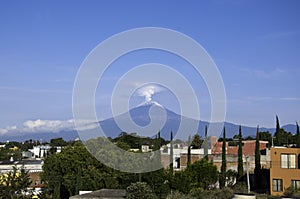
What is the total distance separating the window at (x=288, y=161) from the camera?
75.6 ft

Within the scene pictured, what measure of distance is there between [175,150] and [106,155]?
11.0 metres

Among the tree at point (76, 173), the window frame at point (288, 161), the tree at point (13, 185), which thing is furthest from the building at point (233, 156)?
the tree at point (13, 185)

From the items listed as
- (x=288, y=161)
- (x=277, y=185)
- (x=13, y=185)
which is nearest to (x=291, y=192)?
(x=277, y=185)

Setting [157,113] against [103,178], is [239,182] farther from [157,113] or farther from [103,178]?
[157,113]

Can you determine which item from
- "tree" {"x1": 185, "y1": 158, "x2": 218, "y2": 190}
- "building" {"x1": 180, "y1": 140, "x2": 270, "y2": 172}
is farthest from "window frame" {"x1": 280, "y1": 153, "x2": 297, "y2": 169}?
"building" {"x1": 180, "y1": 140, "x2": 270, "y2": 172}

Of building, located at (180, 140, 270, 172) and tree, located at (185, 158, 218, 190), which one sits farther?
building, located at (180, 140, 270, 172)

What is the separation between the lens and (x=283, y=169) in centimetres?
2319

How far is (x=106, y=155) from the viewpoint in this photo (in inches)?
1048

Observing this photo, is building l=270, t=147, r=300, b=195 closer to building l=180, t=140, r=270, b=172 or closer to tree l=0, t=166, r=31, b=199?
building l=180, t=140, r=270, b=172

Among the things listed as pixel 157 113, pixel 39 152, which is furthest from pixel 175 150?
pixel 39 152

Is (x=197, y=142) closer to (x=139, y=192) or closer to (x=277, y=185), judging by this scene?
(x=277, y=185)

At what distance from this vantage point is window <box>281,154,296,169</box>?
2305 cm

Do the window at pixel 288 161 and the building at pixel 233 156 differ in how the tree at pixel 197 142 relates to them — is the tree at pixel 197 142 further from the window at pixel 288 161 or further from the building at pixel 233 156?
the window at pixel 288 161

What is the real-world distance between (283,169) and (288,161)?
19.5 inches
